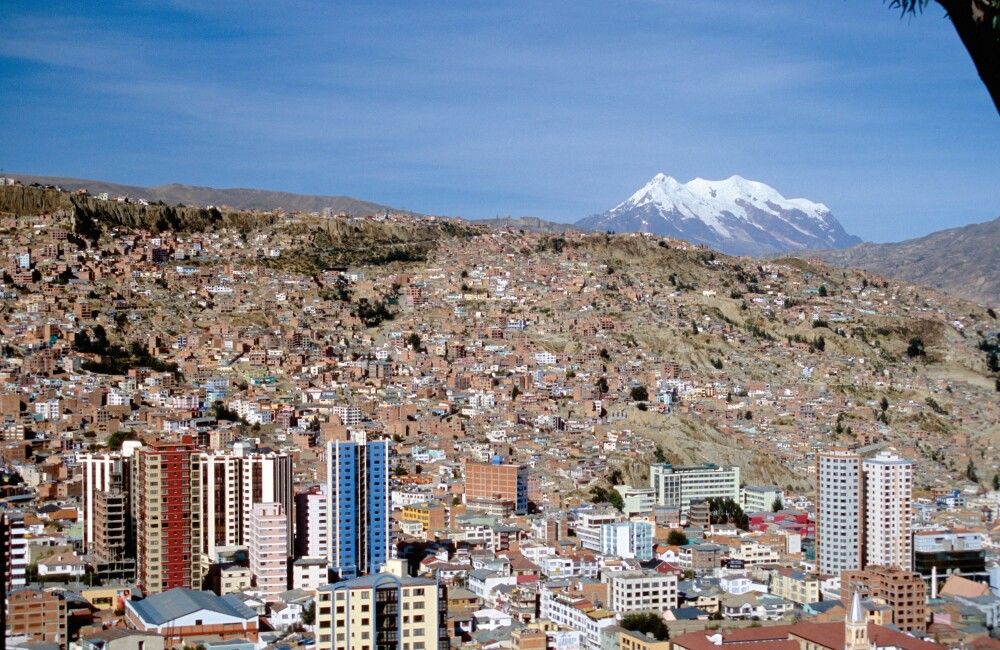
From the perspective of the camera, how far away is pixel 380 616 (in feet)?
33.7

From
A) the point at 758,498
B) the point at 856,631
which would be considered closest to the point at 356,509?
the point at 856,631

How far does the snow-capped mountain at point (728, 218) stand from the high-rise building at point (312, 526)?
9877 centimetres

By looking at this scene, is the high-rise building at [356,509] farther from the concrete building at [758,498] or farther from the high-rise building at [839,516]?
the concrete building at [758,498]

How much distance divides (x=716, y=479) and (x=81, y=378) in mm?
13935

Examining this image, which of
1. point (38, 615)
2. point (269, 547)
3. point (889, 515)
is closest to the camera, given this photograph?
point (38, 615)

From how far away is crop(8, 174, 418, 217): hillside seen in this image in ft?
242

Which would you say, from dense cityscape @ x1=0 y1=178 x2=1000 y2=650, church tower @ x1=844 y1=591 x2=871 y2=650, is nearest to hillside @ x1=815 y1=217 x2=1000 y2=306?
dense cityscape @ x1=0 y1=178 x2=1000 y2=650

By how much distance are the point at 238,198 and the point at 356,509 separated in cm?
6732

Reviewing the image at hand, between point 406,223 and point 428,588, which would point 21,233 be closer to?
point 406,223

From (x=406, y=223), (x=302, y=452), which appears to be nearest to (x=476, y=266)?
(x=406, y=223)

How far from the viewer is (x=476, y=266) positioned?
1644 inches

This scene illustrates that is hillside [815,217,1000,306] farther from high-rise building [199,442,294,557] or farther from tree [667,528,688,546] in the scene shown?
high-rise building [199,442,294,557]

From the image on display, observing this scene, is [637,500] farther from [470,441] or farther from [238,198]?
[238,198]

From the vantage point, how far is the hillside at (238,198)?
242 ft
